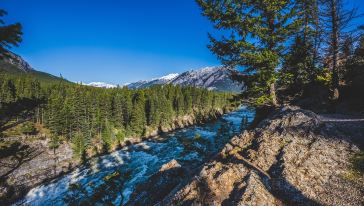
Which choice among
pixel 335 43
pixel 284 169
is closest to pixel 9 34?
pixel 284 169

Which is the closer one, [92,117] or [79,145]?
[79,145]

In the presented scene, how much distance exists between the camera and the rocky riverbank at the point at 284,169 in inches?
423

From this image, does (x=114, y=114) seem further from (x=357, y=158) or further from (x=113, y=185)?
(x=357, y=158)

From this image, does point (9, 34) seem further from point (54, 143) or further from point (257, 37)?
point (54, 143)

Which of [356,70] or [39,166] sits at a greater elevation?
[356,70]

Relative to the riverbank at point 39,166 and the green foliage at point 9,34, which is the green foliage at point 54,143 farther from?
the green foliage at point 9,34

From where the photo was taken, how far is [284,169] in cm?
1227

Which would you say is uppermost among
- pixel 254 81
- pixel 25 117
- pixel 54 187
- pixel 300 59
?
pixel 300 59

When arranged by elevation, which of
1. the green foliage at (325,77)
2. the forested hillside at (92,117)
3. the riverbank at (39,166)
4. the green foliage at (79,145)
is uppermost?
the green foliage at (325,77)

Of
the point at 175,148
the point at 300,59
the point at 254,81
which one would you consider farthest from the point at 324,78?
the point at 175,148

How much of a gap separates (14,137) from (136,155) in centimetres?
4119

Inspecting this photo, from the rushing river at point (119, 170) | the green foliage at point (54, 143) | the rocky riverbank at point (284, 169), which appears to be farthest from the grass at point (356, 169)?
the green foliage at point (54, 143)

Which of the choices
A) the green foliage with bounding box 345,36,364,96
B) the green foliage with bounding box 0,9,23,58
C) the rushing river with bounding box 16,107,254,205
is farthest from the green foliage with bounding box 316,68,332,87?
the green foliage with bounding box 0,9,23,58

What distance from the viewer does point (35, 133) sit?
280 feet
